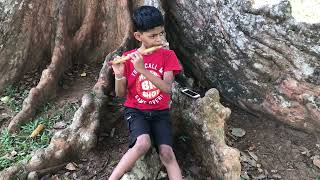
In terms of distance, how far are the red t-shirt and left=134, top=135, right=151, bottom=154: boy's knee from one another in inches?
11.9

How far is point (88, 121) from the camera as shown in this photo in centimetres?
415

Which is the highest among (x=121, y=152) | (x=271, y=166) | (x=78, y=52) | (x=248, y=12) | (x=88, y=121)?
(x=248, y=12)

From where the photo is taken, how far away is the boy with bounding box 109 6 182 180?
368 cm

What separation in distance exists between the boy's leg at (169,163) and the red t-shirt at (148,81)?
1.20 feet

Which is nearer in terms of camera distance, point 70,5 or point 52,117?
point 52,117

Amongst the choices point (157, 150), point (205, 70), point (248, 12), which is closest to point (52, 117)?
point (157, 150)

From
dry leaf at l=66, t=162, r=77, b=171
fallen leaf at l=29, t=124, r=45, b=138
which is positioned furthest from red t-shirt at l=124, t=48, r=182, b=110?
fallen leaf at l=29, t=124, r=45, b=138

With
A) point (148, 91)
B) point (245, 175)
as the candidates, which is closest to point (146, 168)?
point (148, 91)

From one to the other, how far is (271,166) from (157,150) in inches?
45.8

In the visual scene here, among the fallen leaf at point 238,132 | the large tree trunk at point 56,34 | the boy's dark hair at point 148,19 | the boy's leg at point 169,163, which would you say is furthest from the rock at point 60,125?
the fallen leaf at point 238,132

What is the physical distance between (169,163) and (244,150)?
1.08 metres

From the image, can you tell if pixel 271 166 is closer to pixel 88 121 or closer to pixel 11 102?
pixel 88 121

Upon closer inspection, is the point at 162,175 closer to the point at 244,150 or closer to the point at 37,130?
the point at 244,150

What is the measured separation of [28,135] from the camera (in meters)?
4.32
